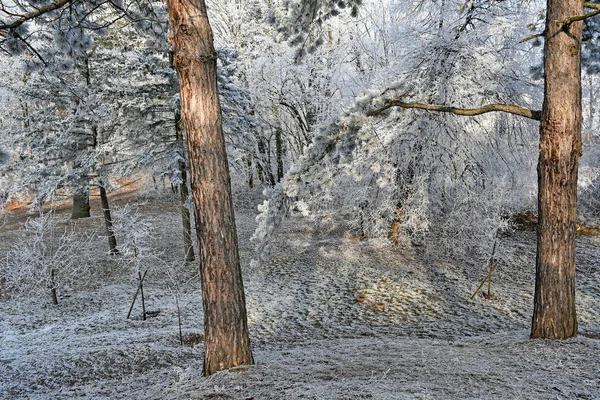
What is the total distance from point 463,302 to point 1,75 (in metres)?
27.7

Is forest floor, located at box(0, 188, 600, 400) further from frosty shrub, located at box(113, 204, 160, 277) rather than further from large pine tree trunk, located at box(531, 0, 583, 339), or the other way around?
frosty shrub, located at box(113, 204, 160, 277)

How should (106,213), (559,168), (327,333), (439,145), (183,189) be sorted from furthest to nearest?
(106,213), (183,189), (439,145), (327,333), (559,168)

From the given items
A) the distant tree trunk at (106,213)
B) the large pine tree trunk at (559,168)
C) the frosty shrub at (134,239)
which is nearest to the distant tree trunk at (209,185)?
the large pine tree trunk at (559,168)

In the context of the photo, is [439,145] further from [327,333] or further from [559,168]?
[559,168]

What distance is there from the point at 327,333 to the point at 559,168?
4.75 metres

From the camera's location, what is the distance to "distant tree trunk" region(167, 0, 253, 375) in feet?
12.5

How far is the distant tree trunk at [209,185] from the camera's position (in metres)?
3.82

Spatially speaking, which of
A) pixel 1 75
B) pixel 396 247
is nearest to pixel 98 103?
pixel 396 247

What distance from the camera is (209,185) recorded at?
3.91 m

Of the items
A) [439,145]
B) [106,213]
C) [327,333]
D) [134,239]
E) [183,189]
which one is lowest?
[327,333]

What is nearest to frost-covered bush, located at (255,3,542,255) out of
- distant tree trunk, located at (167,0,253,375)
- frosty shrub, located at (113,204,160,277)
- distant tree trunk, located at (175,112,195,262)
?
distant tree trunk, located at (167,0,253,375)

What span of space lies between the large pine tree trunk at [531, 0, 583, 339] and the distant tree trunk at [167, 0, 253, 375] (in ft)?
11.5

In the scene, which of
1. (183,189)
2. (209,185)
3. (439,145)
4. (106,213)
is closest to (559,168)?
(209,185)

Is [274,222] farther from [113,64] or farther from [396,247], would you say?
[113,64]
